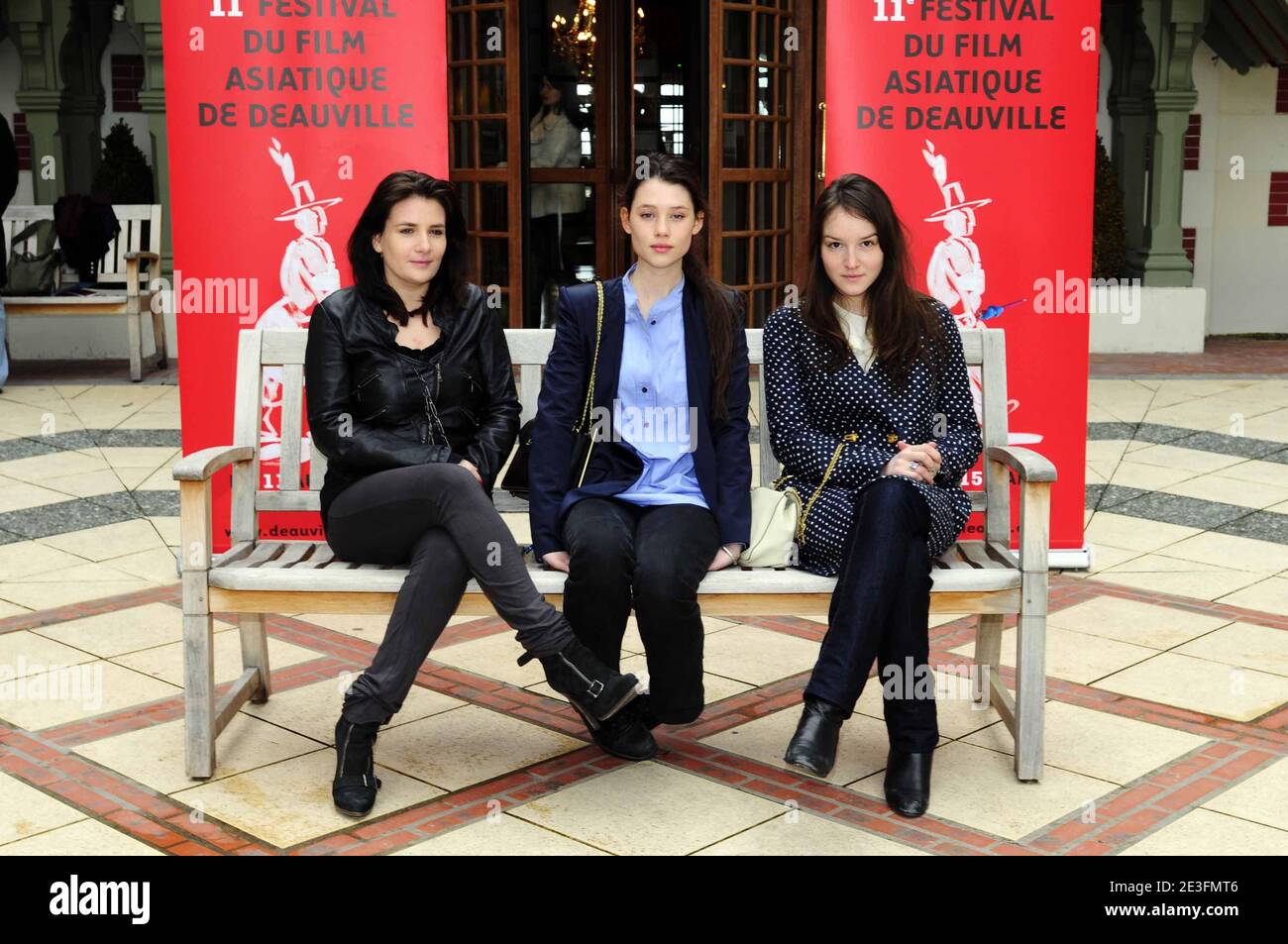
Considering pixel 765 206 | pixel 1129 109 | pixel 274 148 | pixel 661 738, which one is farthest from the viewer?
pixel 1129 109

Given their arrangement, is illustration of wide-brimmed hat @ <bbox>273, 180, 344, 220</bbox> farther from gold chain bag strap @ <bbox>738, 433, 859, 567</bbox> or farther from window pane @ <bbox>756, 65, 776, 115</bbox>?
window pane @ <bbox>756, 65, 776, 115</bbox>

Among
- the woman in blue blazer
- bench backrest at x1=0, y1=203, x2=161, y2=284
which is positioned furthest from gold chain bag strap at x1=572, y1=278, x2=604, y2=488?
bench backrest at x1=0, y1=203, x2=161, y2=284

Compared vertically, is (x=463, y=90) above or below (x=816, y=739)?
above

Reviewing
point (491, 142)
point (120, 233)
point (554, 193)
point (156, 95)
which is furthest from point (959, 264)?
point (120, 233)

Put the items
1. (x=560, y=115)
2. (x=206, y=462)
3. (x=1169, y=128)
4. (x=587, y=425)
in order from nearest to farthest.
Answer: (x=206, y=462), (x=587, y=425), (x=560, y=115), (x=1169, y=128)

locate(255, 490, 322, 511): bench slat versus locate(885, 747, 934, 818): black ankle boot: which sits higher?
locate(255, 490, 322, 511): bench slat

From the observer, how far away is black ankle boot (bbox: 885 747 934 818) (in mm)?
3410

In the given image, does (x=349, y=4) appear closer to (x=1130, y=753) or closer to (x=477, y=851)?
(x=477, y=851)

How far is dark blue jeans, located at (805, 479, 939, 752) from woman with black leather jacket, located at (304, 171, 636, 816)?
0.48 meters

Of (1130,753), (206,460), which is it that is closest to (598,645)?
(206,460)

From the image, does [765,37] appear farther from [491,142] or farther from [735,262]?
[491,142]

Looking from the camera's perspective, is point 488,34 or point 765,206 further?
point 765,206

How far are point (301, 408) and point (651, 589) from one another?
118 cm

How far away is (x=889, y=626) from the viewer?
11.4 feet
